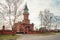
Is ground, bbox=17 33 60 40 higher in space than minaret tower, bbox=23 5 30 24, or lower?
lower

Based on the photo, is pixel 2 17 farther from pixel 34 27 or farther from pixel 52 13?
pixel 52 13

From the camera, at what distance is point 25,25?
297 centimetres

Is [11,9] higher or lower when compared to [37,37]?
higher

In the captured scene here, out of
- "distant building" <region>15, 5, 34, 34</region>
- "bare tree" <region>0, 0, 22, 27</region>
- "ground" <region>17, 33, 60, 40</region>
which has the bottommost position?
"ground" <region>17, 33, 60, 40</region>

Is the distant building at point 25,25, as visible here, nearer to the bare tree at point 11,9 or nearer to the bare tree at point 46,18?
the bare tree at point 11,9

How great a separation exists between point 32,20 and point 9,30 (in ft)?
1.57

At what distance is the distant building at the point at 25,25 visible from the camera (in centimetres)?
294

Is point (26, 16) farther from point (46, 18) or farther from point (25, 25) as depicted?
point (46, 18)

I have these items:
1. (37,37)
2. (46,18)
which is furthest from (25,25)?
(46,18)

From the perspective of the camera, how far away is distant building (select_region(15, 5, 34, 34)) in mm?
2943

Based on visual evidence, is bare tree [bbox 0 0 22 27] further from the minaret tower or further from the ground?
the ground

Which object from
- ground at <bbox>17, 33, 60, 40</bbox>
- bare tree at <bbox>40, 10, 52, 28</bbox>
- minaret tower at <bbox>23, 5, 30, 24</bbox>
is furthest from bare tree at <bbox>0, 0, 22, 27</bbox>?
bare tree at <bbox>40, 10, 52, 28</bbox>

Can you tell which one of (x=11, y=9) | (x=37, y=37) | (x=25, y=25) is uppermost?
(x=11, y=9)

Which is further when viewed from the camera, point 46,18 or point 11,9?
point 46,18
